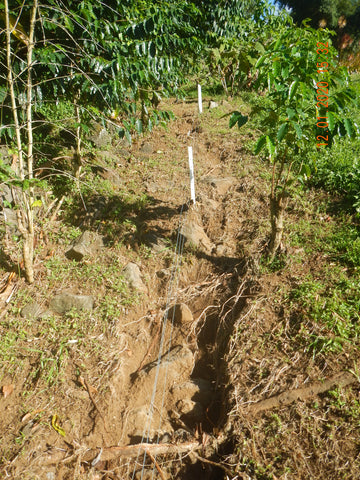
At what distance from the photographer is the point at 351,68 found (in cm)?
956

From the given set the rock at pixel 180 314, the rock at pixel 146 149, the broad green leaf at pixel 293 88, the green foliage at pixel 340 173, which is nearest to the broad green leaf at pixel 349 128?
the broad green leaf at pixel 293 88

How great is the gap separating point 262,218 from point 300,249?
766 millimetres

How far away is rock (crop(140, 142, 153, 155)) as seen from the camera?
5801 mm

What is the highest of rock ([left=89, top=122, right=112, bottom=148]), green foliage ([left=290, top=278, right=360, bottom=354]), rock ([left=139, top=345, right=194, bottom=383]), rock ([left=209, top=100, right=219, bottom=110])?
rock ([left=209, top=100, right=219, bottom=110])

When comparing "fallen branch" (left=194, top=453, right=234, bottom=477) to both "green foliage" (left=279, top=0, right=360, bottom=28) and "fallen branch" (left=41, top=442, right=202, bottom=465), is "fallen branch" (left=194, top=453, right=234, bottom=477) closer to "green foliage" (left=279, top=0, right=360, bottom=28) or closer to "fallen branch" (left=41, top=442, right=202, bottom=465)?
"fallen branch" (left=41, top=442, right=202, bottom=465)

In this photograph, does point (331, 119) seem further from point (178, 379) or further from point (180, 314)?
point (178, 379)

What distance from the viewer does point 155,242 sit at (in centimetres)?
397

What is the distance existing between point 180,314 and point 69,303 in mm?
1159

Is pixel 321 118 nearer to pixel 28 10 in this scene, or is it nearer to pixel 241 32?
pixel 28 10

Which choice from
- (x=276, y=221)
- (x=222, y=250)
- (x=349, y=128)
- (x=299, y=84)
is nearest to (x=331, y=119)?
(x=349, y=128)

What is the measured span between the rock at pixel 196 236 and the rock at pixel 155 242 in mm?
274

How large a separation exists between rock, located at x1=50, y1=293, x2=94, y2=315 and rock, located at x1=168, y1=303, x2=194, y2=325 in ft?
2.76

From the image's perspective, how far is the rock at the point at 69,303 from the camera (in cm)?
335

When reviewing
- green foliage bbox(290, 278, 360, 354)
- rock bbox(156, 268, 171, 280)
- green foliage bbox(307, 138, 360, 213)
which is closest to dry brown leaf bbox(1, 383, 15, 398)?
rock bbox(156, 268, 171, 280)
